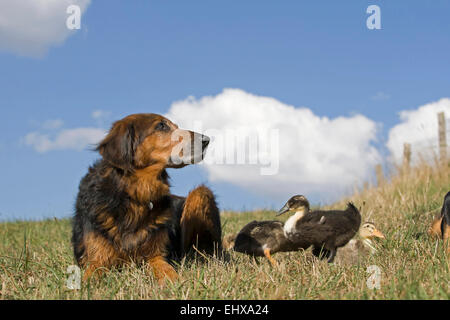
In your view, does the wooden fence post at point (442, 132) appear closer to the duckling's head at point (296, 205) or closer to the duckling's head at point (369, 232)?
the duckling's head at point (369, 232)

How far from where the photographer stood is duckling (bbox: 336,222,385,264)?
18.5 ft

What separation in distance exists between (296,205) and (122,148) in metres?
2.26

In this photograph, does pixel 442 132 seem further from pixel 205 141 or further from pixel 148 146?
pixel 148 146

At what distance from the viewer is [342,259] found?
18.6 ft

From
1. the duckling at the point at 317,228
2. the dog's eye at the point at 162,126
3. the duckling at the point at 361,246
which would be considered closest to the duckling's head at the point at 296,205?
the duckling at the point at 317,228

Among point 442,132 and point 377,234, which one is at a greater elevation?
point 442,132

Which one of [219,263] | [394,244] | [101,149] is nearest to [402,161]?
[394,244]

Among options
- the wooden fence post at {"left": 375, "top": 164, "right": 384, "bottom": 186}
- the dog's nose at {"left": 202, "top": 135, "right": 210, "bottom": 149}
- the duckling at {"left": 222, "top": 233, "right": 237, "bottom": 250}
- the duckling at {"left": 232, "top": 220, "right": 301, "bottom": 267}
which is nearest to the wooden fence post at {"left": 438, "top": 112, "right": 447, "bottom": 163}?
the wooden fence post at {"left": 375, "top": 164, "right": 384, "bottom": 186}

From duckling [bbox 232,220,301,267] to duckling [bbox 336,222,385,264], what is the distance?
0.68m

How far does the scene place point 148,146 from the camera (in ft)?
13.6

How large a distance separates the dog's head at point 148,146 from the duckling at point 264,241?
175 cm

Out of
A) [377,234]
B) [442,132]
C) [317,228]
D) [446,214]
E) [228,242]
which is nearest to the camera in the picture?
Result: [446,214]

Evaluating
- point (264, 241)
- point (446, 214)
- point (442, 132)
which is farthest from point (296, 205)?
point (442, 132)
